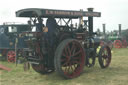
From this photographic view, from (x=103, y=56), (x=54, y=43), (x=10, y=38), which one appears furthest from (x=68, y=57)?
(x=10, y=38)

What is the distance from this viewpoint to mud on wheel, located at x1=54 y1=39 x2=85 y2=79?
524 cm

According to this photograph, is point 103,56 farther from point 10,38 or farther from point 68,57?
point 10,38

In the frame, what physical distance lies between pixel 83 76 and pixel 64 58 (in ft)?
2.91

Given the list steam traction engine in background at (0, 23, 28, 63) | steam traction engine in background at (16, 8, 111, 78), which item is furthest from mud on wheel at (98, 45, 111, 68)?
A: steam traction engine in background at (0, 23, 28, 63)

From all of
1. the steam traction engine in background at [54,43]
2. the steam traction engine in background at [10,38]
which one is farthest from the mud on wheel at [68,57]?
the steam traction engine in background at [10,38]

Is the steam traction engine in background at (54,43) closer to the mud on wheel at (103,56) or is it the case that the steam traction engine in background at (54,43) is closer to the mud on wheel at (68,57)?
the mud on wheel at (68,57)

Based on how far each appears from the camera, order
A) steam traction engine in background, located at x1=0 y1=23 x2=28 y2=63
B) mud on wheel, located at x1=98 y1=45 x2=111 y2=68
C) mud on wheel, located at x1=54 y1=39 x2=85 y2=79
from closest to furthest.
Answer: mud on wheel, located at x1=54 y1=39 x2=85 y2=79 → mud on wheel, located at x1=98 y1=45 x2=111 y2=68 → steam traction engine in background, located at x1=0 y1=23 x2=28 y2=63

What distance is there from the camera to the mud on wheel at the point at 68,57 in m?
5.24

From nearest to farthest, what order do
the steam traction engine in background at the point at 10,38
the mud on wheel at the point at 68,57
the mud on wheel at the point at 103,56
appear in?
the mud on wheel at the point at 68,57 → the mud on wheel at the point at 103,56 → the steam traction engine in background at the point at 10,38

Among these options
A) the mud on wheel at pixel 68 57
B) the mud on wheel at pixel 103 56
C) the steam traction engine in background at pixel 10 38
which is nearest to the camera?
the mud on wheel at pixel 68 57

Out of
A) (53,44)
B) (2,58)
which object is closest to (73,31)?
(53,44)

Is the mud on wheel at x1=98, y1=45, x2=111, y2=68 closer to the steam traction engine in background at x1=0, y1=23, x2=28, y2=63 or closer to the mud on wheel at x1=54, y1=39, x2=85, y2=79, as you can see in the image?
the mud on wheel at x1=54, y1=39, x2=85, y2=79

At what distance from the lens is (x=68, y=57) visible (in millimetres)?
5590

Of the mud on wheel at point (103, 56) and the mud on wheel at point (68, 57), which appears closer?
the mud on wheel at point (68, 57)
